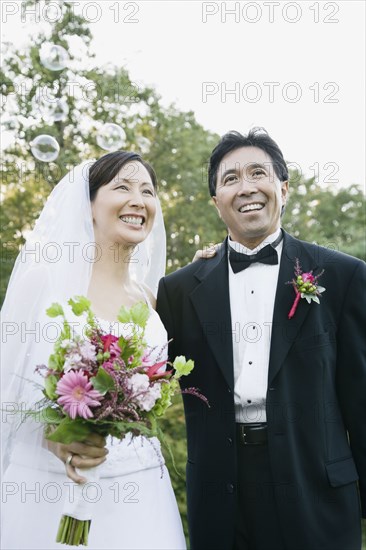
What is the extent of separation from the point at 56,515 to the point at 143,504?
0.48m

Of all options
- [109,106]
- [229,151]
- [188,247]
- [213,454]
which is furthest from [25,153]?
[213,454]

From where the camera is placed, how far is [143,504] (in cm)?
394

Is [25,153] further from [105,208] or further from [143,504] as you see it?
[143,504]

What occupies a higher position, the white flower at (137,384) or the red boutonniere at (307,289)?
the red boutonniere at (307,289)

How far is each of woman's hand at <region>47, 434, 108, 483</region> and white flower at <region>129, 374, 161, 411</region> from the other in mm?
324

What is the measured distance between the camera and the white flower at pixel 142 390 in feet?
10.7

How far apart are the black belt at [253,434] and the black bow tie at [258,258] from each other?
982 mm

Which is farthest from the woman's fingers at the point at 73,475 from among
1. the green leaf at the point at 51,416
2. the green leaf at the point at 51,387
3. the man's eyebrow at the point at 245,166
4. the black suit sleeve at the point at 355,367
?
the man's eyebrow at the point at 245,166

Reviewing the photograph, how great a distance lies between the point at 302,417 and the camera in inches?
158

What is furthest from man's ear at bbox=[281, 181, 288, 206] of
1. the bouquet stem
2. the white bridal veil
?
the bouquet stem

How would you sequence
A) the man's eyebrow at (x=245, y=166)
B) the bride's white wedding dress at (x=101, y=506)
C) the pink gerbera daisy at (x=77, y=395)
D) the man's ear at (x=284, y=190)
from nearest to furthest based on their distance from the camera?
1. the pink gerbera daisy at (x=77, y=395)
2. the bride's white wedding dress at (x=101, y=506)
3. the man's eyebrow at (x=245, y=166)
4. the man's ear at (x=284, y=190)

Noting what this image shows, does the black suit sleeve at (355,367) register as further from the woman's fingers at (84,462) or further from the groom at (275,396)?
the woman's fingers at (84,462)

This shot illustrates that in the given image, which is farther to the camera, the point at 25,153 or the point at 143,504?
the point at 25,153

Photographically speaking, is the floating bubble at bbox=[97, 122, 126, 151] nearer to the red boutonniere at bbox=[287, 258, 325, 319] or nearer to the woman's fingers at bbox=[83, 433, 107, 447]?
the red boutonniere at bbox=[287, 258, 325, 319]
